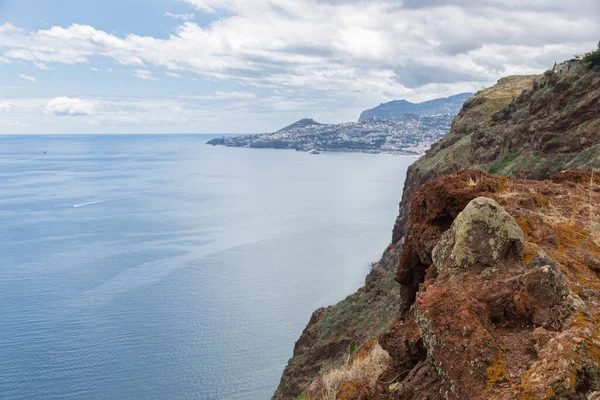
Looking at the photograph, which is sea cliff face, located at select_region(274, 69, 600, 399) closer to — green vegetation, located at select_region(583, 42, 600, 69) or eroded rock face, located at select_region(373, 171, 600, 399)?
eroded rock face, located at select_region(373, 171, 600, 399)

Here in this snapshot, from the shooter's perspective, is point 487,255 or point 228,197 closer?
point 487,255

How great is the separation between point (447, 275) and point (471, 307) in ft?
3.84

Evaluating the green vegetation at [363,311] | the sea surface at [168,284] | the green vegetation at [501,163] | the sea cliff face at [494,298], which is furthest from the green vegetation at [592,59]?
the sea surface at [168,284]

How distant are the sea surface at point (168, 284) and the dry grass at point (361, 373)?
3019 centimetres

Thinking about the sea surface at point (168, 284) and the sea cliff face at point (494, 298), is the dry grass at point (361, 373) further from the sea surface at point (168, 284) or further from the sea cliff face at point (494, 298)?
the sea surface at point (168, 284)

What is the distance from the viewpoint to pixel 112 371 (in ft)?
128

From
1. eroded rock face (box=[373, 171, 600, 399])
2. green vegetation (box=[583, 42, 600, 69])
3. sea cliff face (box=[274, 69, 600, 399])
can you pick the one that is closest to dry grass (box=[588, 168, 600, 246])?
sea cliff face (box=[274, 69, 600, 399])

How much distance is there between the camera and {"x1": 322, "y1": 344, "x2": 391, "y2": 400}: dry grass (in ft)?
26.1

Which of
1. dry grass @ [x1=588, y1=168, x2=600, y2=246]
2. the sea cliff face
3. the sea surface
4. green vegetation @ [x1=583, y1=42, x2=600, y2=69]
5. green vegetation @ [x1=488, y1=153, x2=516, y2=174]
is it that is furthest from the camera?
the sea surface

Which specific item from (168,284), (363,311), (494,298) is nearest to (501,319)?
(494,298)

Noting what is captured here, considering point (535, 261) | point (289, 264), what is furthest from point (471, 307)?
point (289, 264)

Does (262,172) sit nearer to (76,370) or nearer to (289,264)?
(289,264)

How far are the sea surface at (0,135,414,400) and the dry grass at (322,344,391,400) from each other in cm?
3019

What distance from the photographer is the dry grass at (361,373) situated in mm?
7945
